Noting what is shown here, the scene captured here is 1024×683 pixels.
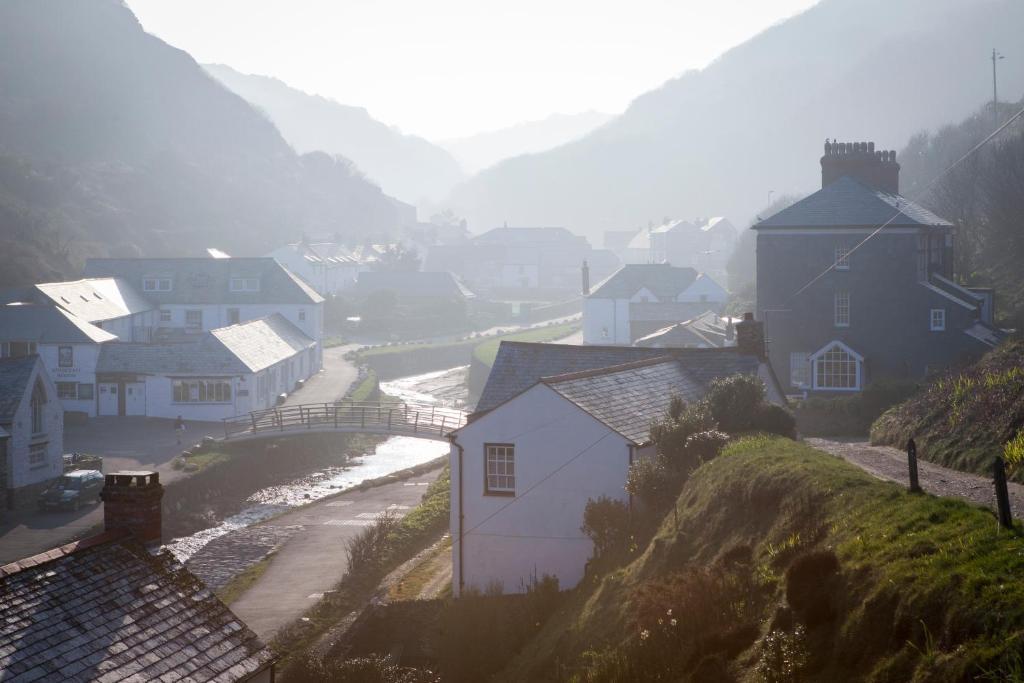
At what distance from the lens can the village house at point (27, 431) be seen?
39.3 meters

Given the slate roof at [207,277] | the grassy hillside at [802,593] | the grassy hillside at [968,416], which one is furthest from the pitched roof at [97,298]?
the grassy hillside at [802,593]

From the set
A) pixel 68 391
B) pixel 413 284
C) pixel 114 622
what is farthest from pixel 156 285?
pixel 114 622

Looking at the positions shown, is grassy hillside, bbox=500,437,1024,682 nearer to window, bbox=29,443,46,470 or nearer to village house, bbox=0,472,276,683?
village house, bbox=0,472,276,683

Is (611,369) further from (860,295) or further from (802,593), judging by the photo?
(860,295)

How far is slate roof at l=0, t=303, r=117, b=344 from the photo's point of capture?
57125 millimetres

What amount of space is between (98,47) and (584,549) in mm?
157015

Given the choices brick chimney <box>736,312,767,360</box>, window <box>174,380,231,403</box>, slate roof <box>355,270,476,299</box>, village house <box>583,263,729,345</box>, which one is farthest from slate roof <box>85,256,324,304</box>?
brick chimney <box>736,312,767,360</box>

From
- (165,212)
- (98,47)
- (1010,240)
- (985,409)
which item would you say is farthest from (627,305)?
(98,47)

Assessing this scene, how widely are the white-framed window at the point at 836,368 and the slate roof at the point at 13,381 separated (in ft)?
97.6

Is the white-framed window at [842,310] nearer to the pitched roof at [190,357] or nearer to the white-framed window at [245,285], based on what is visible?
the pitched roof at [190,357]

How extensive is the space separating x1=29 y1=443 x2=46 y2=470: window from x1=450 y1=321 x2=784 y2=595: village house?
878 inches

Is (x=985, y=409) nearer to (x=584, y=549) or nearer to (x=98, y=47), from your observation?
(x=584, y=549)

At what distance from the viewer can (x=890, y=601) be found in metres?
11.2

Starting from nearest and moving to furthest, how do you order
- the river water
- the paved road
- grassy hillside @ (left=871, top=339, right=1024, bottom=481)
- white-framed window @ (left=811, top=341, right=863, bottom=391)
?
grassy hillside @ (left=871, top=339, right=1024, bottom=481) < the paved road < the river water < white-framed window @ (left=811, top=341, right=863, bottom=391)
